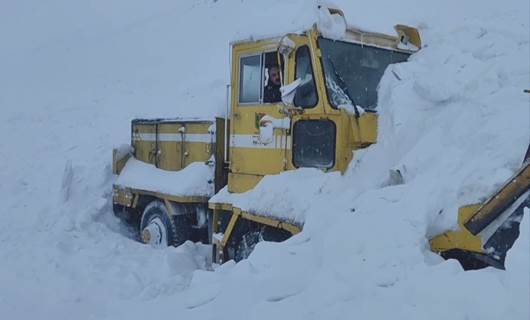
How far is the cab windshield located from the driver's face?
59cm

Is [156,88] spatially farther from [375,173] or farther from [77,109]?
[375,173]

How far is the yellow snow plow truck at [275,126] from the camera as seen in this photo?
226 inches

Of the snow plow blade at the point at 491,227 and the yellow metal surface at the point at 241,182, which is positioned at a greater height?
the snow plow blade at the point at 491,227

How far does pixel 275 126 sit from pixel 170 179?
2554mm

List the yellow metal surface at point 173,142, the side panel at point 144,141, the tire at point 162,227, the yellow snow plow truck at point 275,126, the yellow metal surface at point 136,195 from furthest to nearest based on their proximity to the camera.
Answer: the side panel at point 144,141 → the tire at point 162,227 → the yellow metal surface at point 173,142 → the yellow metal surface at point 136,195 → the yellow snow plow truck at point 275,126

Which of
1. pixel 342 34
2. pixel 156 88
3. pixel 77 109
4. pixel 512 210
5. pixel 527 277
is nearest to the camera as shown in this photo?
pixel 527 277

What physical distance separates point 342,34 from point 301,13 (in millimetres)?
459

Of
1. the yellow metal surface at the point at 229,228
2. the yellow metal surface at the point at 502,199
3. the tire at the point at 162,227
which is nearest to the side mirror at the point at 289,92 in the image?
the yellow metal surface at the point at 229,228

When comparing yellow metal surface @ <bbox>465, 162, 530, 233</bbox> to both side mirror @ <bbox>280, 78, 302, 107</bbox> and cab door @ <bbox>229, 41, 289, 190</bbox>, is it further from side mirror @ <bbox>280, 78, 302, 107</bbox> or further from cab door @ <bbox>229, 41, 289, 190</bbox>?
cab door @ <bbox>229, 41, 289, 190</bbox>

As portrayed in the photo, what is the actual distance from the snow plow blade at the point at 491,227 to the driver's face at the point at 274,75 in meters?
2.65

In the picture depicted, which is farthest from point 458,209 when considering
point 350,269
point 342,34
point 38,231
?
point 38,231

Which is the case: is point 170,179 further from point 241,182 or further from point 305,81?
point 305,81

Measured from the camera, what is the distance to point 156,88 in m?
19.1

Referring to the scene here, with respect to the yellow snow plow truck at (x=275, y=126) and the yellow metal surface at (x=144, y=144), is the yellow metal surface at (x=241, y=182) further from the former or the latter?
the yellow metal surface at (x=144, y=144)
